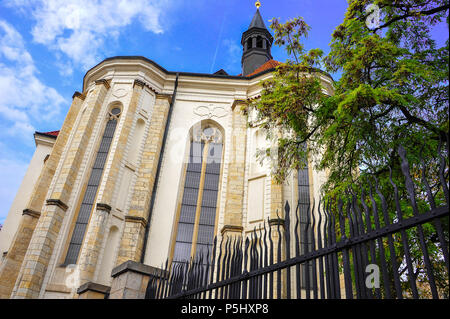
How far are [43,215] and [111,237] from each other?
2.45 meters

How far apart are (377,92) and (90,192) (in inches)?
449

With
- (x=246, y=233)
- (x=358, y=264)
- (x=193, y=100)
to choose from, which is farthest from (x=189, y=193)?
(x=358, y=264)

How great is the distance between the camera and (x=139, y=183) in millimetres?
13812

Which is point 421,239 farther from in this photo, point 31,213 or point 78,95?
point 78,95

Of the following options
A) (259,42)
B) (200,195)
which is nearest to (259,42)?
(259,42)

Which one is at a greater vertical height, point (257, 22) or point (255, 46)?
point (257, 22)

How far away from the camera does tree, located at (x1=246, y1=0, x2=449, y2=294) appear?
5660mm

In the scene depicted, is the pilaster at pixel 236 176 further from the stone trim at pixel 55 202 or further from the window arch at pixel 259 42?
the window arch at pixel 259 42

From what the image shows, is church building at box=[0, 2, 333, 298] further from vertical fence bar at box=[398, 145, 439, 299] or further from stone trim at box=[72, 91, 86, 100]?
vertical fence bar at box=[398, 145, 439, 299]

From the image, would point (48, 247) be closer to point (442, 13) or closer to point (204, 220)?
point (204, 220)

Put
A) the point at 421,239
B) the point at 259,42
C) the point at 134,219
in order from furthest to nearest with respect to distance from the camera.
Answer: the point at 259,42
the point at 134,219
the point at 421,239

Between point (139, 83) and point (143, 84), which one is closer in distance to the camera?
point (139, 83)

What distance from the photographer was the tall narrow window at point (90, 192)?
1229cm

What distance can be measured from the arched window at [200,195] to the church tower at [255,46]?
8545 millimetres
